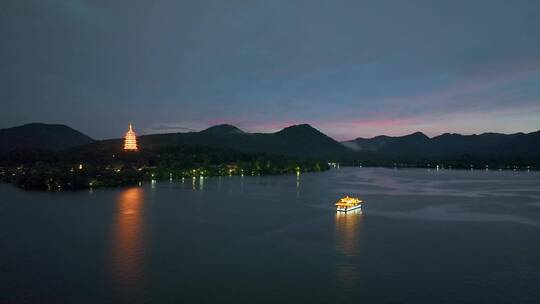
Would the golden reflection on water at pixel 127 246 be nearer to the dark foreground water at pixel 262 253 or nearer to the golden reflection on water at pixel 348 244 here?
the dark foreground water at pixel 262 253

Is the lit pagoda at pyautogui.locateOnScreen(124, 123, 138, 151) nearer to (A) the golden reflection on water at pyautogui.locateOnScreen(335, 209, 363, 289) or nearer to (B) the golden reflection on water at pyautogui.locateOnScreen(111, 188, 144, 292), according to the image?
(B) the golden reflection on water at pyautogui.locateOnScreen(111, 188, 144, 292)

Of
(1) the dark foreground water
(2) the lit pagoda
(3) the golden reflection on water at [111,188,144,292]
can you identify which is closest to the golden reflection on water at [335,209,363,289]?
(1) the dark foreground water

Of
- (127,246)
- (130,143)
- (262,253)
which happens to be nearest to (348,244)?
(262,253)

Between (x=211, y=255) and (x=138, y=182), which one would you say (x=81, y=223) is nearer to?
(x=211, y=255)

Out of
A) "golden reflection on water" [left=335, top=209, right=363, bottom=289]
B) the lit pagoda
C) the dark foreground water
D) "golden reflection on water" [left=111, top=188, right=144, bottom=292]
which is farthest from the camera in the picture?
the lit pagoda

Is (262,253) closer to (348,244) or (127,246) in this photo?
(348,244)

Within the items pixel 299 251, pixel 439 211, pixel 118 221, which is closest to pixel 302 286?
pixel 299 251

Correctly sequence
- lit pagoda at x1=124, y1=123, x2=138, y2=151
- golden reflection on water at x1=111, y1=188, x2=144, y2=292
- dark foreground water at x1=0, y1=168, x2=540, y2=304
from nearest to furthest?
1. dark foreground water at x1=0, y1=168, x2=540, y2=304
2. golden reflection on water at x1=111, y1=188, x2=144, y2=292
3. lit pagoda at x1=124, y1=123, x2=138, y2=151
